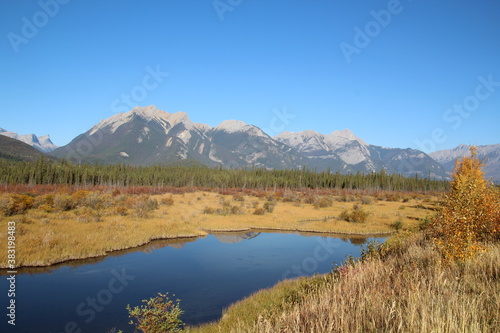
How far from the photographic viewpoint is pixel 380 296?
266 inches

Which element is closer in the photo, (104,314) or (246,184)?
(104,314)

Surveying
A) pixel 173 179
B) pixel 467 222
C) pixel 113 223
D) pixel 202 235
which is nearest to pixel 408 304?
pixel 467 222

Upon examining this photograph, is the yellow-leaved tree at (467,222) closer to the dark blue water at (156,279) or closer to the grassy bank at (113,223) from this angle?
the dark blue water at (156,279)

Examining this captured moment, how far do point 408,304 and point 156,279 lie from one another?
16824mm

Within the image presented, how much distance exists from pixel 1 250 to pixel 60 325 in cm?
1081

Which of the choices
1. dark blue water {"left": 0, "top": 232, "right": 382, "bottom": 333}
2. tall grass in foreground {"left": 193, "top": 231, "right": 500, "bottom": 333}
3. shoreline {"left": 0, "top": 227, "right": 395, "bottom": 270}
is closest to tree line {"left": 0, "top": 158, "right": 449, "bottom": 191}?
shoreline {"left": 0, "top": 227, "right": 395, "bottom": 270}

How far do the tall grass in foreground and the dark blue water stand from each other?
4.98 metres

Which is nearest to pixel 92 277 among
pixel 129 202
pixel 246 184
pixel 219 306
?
pixel 219 306

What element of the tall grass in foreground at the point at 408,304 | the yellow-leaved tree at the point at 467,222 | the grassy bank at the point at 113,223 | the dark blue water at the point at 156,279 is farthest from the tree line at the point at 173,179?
the tall grass in foreground at the point at 408,304

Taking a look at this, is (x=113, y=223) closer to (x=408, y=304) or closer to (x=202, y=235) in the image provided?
(x=202, y=235)

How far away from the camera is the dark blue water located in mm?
13508

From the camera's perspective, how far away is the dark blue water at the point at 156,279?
532 inches

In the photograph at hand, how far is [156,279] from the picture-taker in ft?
61.4

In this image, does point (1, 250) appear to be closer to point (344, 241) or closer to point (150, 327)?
point (150, 327)
